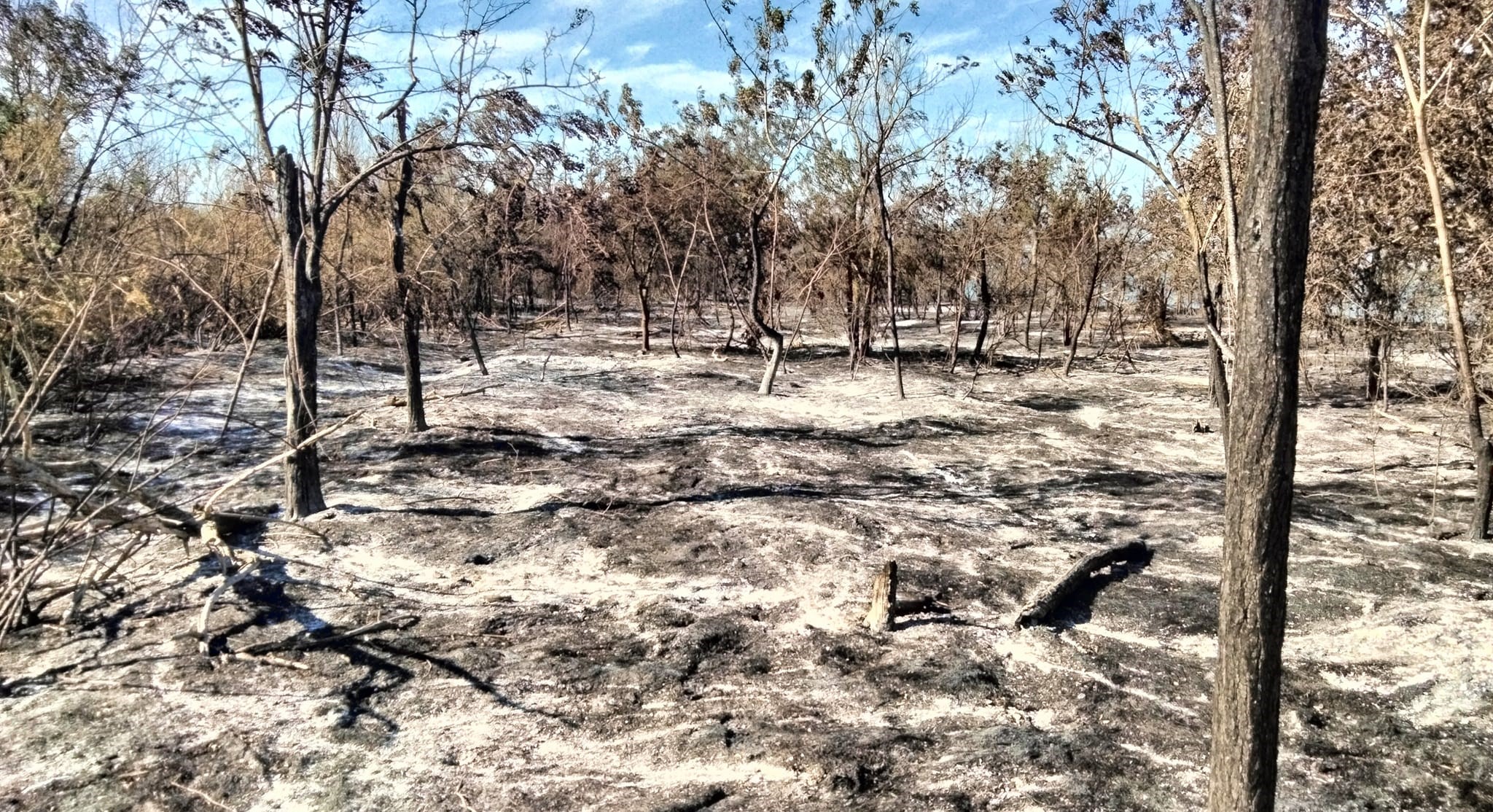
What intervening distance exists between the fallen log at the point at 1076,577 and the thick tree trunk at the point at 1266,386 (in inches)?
135

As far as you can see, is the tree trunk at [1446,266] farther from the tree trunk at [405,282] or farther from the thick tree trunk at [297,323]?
the thick tree trunk at [297,323]

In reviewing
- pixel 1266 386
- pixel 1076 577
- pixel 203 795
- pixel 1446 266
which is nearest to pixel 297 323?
pixel 203 795

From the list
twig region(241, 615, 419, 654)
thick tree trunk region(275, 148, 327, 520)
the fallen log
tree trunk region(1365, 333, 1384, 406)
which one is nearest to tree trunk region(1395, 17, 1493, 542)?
the fallen log

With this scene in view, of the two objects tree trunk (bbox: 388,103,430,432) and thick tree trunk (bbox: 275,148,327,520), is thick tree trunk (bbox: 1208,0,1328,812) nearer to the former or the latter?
thick tree trunk (bbox: 275,148,327,520)

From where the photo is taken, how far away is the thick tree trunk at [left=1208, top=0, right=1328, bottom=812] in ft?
7.41

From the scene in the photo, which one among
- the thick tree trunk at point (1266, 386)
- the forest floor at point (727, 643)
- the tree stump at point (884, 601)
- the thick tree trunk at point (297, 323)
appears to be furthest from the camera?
the thick tree trunk at point (297, 323)

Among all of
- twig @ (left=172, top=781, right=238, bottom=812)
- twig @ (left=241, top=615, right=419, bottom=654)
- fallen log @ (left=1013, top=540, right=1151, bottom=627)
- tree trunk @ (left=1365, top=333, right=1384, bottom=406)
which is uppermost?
tree trunk @ (left=1365, top=333, right=1384, bottom=406)

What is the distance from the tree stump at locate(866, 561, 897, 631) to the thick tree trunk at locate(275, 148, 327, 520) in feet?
14.7

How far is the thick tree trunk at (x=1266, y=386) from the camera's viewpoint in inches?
88.9

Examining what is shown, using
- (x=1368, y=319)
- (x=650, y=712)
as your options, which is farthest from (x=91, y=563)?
(x=1368, y=319)

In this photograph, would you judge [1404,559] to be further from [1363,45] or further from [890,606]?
[1363,45]

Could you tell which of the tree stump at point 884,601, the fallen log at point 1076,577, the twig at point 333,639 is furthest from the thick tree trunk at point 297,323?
the fallen log at point 1076,577

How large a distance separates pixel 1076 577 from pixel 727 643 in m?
2.64

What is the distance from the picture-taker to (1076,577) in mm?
6477
